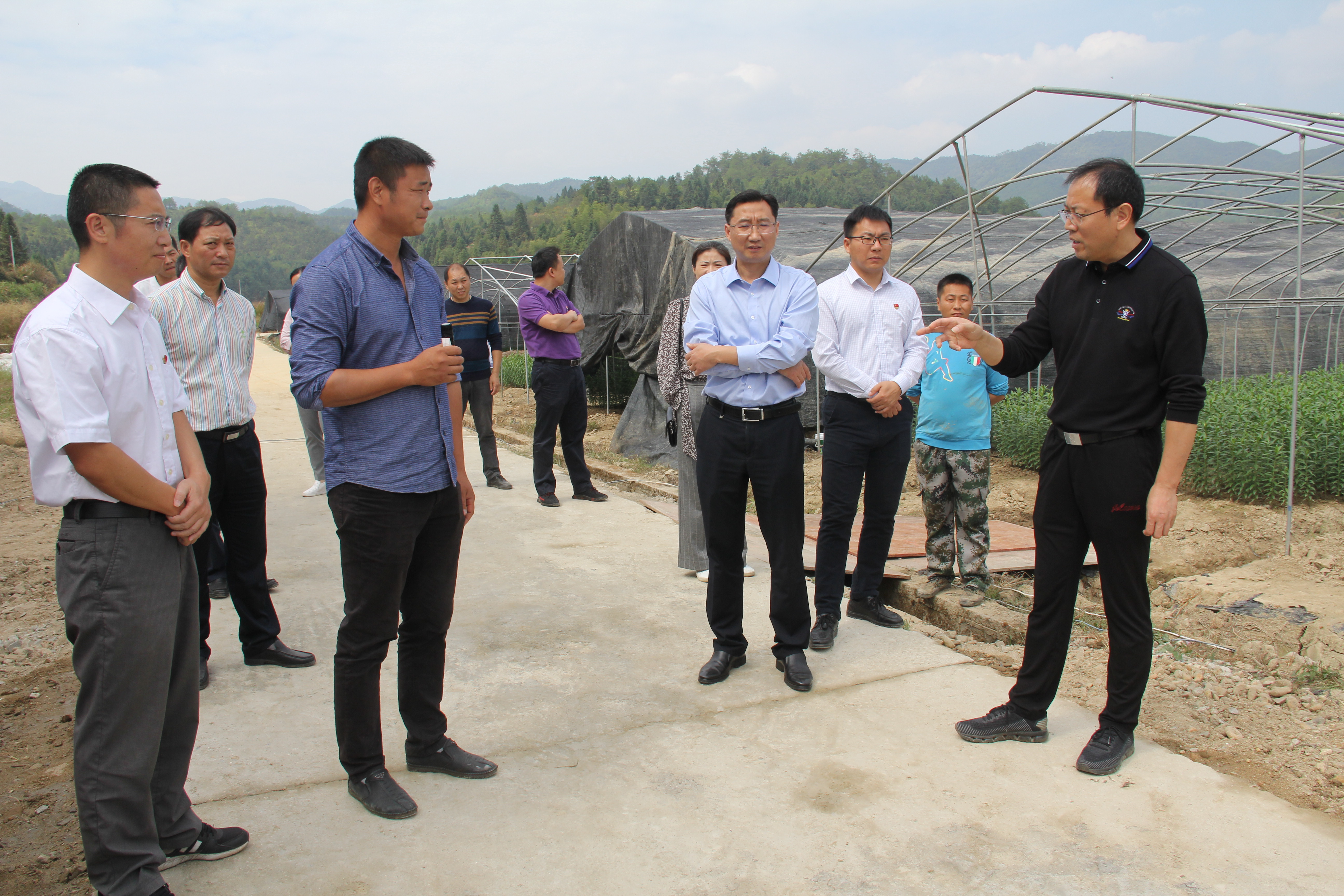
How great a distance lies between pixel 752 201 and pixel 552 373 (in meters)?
3.69

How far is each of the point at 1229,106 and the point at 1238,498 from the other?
312cm

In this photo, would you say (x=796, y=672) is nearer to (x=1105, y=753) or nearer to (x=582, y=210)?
(x=1105, y=753)

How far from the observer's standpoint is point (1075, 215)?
2787 millimetres

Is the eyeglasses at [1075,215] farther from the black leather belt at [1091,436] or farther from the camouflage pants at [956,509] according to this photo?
the camouflage pants at [956,509]

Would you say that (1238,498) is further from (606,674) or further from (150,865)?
(150,865)

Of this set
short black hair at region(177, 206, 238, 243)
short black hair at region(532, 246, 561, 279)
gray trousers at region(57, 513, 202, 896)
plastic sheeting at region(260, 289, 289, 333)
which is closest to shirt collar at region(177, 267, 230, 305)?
short black hair at region(177, 206, 238, 243)

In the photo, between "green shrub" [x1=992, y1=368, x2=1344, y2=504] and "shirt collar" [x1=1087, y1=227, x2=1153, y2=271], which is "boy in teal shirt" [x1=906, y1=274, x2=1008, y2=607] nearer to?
"shirt collar" [x1=1087, y1=227, x2=1153, y2=271]

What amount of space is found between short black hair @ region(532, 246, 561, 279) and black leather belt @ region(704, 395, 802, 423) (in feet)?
12.7

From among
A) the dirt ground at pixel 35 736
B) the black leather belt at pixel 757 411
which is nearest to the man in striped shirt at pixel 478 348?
the dirt ground at pixel 35 736

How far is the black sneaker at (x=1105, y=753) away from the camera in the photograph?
2.76m

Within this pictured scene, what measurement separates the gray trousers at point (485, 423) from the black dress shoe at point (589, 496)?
2.92ft

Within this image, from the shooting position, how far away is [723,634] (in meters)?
3.56

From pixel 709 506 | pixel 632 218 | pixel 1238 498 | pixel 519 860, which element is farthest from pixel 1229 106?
pixel 632 218

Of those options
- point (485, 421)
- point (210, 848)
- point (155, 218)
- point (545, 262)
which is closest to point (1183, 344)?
point (155, 218)
